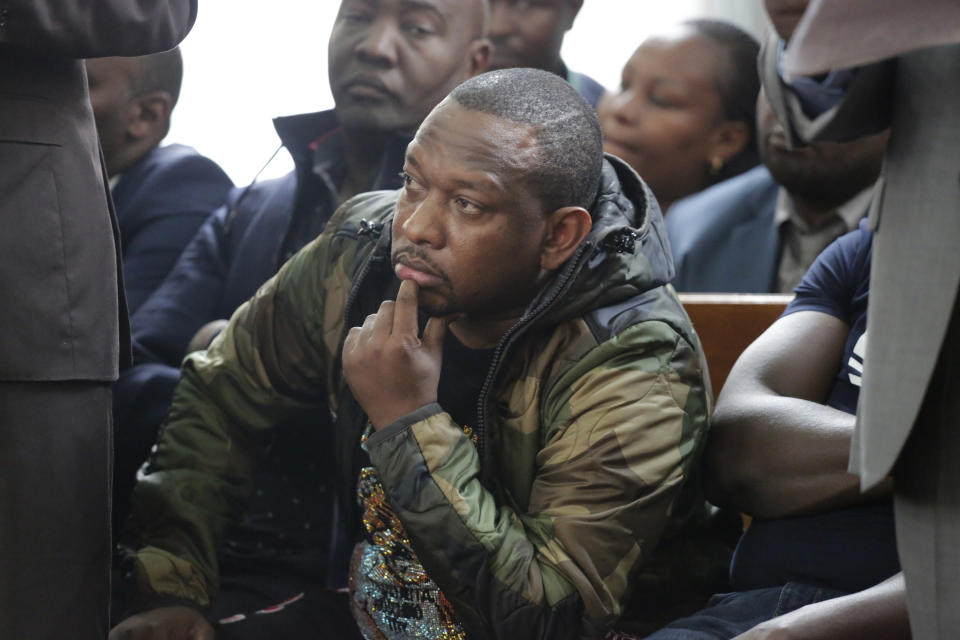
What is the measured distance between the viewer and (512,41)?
2.61m

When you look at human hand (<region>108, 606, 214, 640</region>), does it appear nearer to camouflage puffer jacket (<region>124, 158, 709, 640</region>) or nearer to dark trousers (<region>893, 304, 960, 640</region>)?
camouflage puffer jacket (<region>124, 158, 709, 640</region>)

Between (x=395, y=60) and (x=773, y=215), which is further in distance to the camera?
(x=773, y=215)

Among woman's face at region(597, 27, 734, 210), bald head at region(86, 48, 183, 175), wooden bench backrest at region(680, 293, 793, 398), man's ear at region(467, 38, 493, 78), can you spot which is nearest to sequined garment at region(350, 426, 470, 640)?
wooden bench backrest at region(680, 293, 793, 398)

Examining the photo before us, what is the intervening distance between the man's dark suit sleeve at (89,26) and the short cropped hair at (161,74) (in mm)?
1038

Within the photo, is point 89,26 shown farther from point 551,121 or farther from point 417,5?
point 417,5

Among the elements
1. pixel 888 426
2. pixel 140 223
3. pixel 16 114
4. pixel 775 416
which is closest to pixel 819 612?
pixel 775 416

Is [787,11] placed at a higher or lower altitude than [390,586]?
higher

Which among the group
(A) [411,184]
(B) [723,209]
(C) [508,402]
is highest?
(A) [411,184]

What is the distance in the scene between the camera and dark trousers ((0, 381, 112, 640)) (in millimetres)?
1288

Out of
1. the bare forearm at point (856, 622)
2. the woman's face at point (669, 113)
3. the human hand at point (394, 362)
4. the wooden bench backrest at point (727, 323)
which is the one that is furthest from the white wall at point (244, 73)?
the bare forearm at point (856, 622)

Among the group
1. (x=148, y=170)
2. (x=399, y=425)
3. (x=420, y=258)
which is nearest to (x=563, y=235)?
(x=420, y=258)

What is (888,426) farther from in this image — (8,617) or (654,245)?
(8,617)

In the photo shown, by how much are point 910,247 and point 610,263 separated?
527mm

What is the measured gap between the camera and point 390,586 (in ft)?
4.93
